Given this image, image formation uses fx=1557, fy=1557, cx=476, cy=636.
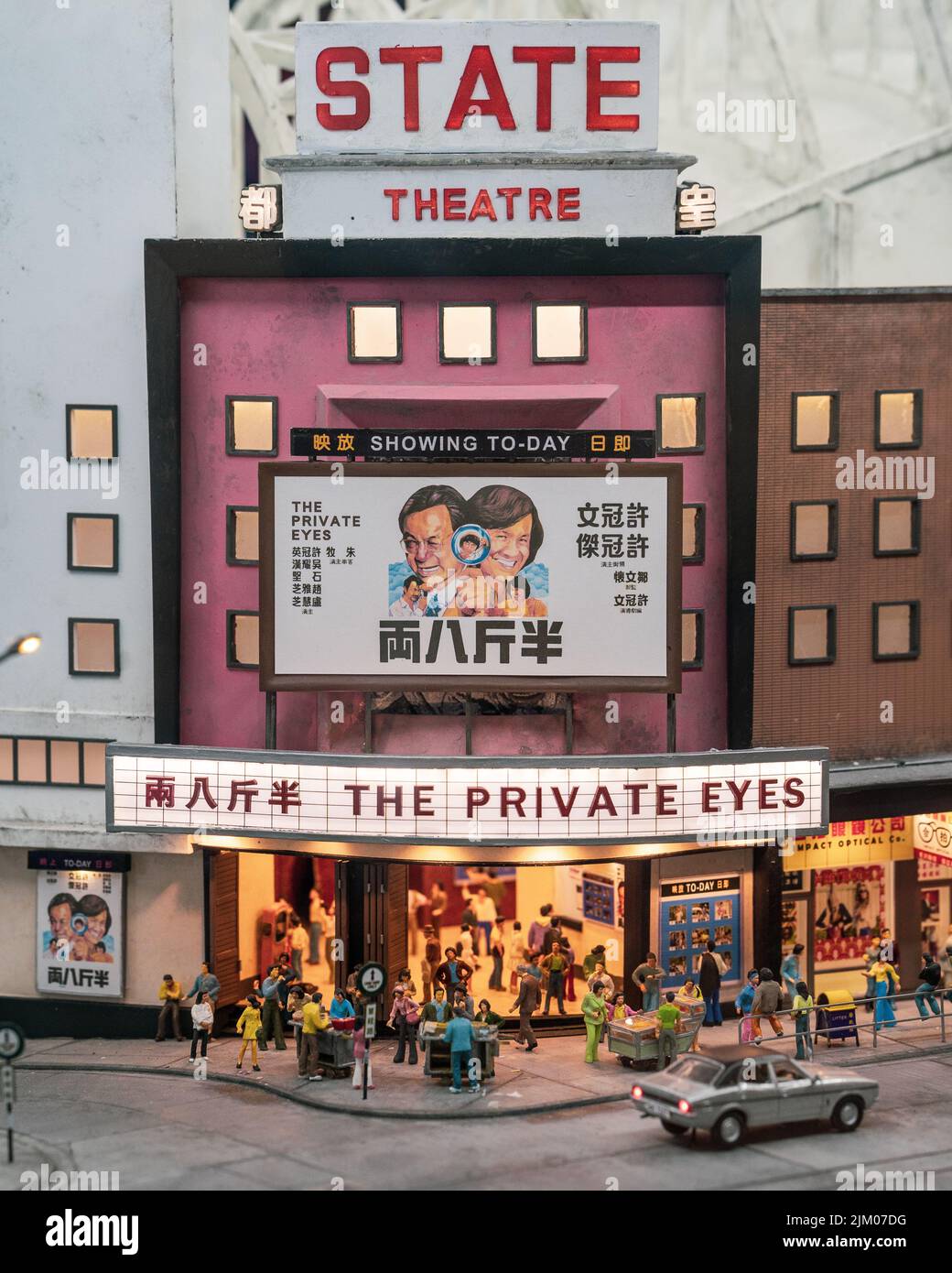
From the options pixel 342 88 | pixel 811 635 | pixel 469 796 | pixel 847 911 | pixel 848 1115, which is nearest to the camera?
pixel 848 1115

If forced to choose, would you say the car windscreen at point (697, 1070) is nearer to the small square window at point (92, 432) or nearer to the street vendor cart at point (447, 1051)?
the street vendor cart at point (447, 1051)

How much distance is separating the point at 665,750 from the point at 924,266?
2626 cm

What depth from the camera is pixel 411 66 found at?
33938mm

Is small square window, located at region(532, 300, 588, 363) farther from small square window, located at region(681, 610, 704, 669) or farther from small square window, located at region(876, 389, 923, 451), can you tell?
small square window, located at region(876, 389, 923, 451)

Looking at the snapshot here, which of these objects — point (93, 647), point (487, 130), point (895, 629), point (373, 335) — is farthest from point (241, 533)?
point (895, 629)

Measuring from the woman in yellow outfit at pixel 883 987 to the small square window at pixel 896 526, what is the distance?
961 cm

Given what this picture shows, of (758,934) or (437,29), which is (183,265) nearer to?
(437,29)

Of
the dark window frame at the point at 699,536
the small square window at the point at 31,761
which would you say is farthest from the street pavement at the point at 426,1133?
the dark window frame at the point at 699,536

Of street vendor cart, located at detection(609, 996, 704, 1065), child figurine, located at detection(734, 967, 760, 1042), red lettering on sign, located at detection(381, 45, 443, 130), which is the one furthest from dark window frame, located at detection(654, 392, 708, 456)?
street vendor cart, located at detection(609, 996, 704, 1065)

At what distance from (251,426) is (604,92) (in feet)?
35.0

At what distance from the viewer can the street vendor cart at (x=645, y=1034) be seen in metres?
32.6

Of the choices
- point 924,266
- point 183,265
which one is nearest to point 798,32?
point 924,266

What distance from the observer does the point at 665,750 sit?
3444 cm

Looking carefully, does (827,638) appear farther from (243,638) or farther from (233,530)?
(233,530)
